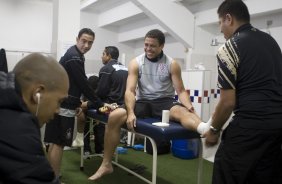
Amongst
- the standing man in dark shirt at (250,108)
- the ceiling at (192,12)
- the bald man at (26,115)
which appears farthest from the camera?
the ceiling at (192,12)

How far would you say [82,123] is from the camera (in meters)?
3.38

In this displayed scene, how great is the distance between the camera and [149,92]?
8.70 ft

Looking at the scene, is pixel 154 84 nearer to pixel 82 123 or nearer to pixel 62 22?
pixel 82 123

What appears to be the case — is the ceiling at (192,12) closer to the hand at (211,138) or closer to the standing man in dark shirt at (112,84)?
the standing man in dark shirt at (112,84)

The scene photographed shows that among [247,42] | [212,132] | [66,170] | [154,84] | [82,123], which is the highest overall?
[247,42]

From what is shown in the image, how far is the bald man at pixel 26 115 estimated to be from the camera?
728 millimetres

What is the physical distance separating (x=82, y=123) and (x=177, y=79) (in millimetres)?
1293

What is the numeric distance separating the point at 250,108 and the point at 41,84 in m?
1.15

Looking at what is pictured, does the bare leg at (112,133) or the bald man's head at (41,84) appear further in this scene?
the bare leg at (112,133)

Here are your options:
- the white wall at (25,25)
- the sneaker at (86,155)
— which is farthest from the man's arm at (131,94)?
the white wall at (25,25)

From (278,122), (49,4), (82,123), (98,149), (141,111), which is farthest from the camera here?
(49,4)

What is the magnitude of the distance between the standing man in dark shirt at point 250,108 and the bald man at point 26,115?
104cm

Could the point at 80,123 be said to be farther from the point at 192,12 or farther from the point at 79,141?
the point at 192,12

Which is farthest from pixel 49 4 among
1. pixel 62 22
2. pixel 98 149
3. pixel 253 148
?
pixel 253 148
